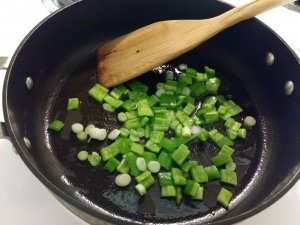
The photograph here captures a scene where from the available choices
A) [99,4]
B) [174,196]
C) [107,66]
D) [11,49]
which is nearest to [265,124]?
[174,196]

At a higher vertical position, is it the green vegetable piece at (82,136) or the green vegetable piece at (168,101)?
the green vegetable piece at (168,101)

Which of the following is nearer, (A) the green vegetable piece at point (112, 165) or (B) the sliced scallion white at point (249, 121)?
(A) the green vegetable piece at point (112, 165)

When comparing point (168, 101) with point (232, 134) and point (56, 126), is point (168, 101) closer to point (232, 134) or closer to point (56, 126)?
point (232, 134)

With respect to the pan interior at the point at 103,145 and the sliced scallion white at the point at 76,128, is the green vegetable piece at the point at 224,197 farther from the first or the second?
the sliced scallion white at the point at 76,128

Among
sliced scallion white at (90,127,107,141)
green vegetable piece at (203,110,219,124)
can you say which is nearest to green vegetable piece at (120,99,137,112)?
sliced scallion white at (90,127,107,141)

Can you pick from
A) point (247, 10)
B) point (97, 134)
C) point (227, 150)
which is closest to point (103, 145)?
point (97, 134)

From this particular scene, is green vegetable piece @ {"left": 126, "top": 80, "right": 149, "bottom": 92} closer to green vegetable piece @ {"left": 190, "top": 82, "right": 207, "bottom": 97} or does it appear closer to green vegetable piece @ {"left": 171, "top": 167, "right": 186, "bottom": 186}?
green vegetable piece @ {"left": 190, "top": 82, "right": 207, "bottom": 97}

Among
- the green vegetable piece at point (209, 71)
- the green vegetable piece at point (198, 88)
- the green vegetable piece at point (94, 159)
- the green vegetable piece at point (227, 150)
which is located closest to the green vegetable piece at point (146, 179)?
the green vegetable piece at point (94, 159)
